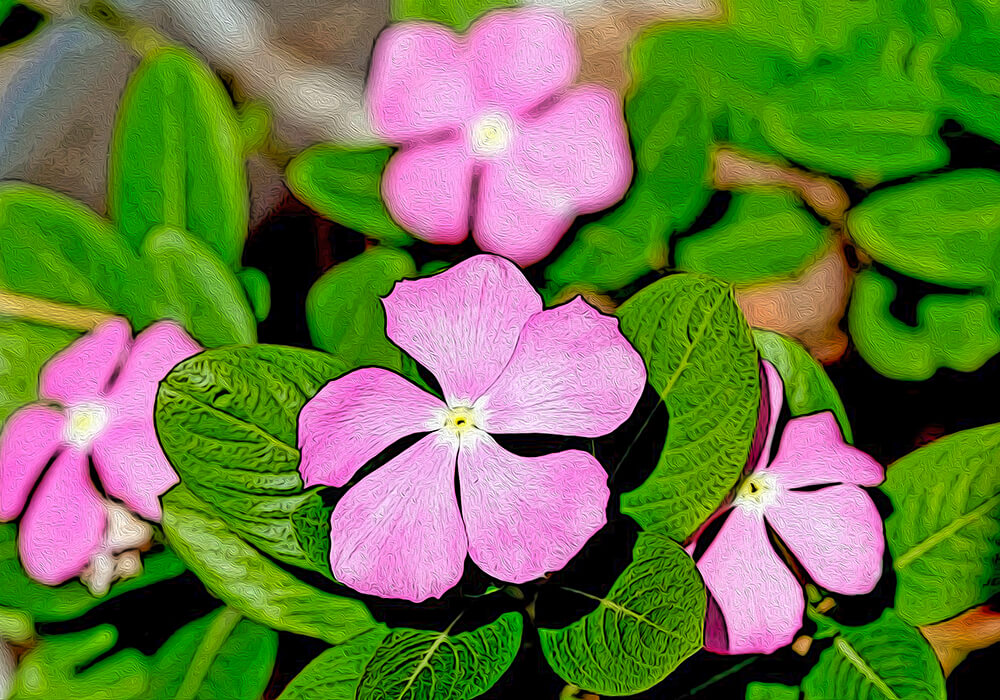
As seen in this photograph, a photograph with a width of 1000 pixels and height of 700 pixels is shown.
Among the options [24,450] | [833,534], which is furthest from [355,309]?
[833,534]

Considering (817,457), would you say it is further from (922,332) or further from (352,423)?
(352,423)

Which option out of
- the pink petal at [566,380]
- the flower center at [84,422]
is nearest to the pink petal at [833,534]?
the pink petal at [566,380]

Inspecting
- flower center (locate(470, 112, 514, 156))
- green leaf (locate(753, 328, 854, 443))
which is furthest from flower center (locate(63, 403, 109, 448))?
green leaf (locate(753, 328, 854, 443))

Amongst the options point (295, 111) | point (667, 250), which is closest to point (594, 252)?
point (667, 250)

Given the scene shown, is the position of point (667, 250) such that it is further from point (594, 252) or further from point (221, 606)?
point (221, 606)

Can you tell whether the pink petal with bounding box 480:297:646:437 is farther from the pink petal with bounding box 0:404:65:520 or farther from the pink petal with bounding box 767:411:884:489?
the pink petal with bounding box 0:404:65:520
